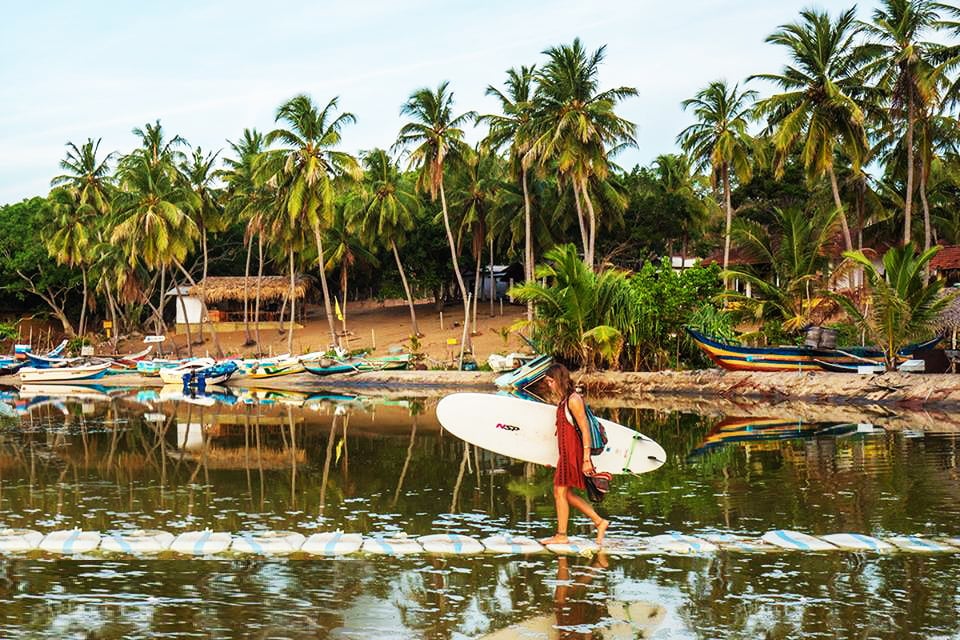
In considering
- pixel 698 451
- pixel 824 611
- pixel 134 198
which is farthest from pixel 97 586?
pixel 134 198

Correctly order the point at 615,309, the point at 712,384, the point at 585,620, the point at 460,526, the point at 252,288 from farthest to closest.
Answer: the point at 252,288
the point at 615,309
the point at 712,384
the point at 460,526
the point at 585,620

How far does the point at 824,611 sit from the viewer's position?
681 cm

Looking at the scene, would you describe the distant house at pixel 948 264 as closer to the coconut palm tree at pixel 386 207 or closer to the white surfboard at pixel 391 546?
the coconut palm tree at pixel 386 207

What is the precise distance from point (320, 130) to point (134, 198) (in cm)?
1195

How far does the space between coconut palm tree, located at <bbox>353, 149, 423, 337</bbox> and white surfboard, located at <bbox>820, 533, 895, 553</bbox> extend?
42.0 m

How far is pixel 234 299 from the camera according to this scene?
192 ft

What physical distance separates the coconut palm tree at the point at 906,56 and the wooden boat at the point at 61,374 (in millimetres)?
30141

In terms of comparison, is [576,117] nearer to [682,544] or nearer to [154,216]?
[154,216]

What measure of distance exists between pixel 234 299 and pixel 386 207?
11924 mm

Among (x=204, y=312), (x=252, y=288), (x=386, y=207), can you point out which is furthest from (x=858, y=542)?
(x=204, y=312)

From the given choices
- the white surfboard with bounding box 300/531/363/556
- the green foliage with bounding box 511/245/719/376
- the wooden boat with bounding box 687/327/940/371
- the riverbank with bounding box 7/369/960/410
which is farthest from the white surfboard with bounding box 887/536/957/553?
the green foliage with bounding box 511/245/719/376

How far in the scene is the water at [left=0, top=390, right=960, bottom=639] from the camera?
6.66m

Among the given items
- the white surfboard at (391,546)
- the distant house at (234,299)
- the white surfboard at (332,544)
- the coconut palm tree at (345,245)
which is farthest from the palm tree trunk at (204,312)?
the white surfboard at (391,546)

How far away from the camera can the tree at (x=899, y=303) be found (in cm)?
2756
